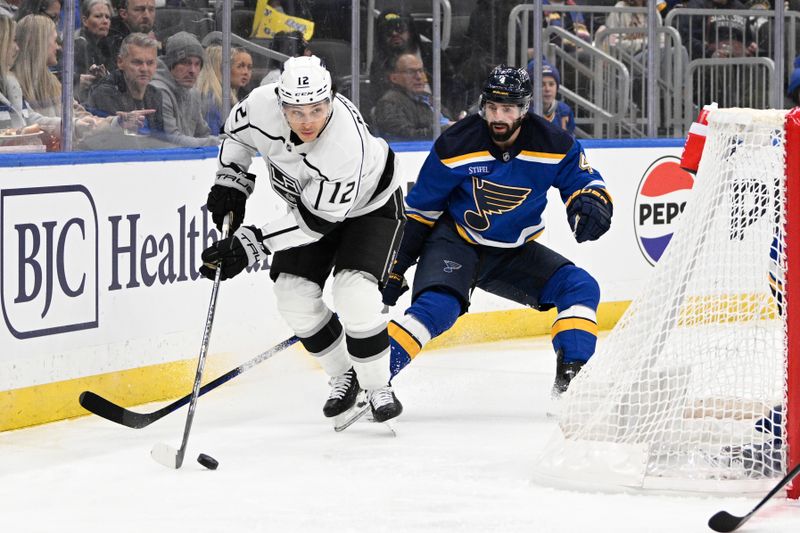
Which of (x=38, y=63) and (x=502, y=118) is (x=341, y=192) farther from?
(x=38, y=63)

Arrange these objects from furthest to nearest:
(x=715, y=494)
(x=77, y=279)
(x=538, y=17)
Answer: (x=538, y=17)
(x=77, y=279)
(x=715, y=494)

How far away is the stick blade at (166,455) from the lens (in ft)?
11.9

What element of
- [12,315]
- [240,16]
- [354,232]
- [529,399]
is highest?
[240,16]

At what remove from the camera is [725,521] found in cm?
294

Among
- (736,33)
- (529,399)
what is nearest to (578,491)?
(529,399)

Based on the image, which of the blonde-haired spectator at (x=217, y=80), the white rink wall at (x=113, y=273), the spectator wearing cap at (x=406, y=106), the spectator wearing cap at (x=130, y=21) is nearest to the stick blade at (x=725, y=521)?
the white rink wall at (x=113, y=273)

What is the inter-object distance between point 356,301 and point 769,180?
1.20 metres

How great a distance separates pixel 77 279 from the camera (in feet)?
14.2

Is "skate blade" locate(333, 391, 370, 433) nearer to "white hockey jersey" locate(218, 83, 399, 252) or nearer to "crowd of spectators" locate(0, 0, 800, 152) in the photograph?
"white hockey jersey" locate(218, 83, 399, 252)

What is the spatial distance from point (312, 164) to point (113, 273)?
40.2 inches

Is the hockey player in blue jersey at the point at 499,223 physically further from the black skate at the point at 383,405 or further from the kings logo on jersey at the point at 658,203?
the kings logo on jersey at the point at 658,203

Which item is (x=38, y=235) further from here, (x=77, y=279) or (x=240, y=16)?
(x=240, y=16)

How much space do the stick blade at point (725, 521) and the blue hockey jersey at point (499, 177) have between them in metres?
1.49

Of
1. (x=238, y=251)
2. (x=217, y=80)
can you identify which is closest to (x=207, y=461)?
(x=238, y=251)
